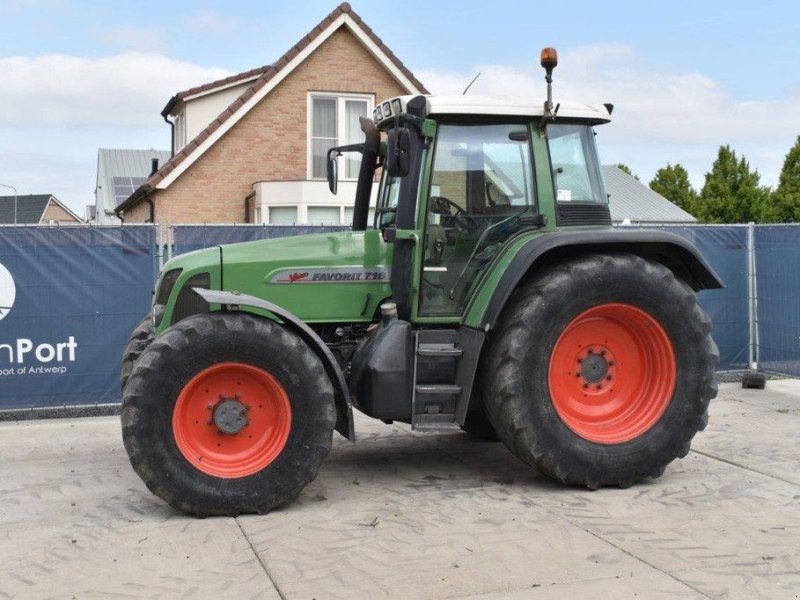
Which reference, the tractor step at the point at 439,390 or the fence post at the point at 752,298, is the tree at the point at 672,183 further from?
the tractor step at the point at 439,390

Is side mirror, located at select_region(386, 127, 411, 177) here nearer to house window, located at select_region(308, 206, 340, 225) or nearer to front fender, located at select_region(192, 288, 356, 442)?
front fender, located at select_region(192, 288, 356, 442)

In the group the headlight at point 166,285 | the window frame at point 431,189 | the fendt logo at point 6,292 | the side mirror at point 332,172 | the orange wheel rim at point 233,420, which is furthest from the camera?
the fendt logo at point 6,292

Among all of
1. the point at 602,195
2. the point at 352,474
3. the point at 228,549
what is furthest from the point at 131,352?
the point at 602,195

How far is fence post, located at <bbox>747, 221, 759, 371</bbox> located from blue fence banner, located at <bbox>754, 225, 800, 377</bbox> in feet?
0.12

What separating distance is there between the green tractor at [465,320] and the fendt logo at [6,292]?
3311 millimetres

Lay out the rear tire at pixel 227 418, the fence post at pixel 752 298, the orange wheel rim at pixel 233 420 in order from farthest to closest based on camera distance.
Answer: the fence post at pixel 752 298, the orange wheel rim at pixel 233 420, the rear tire at pixel 227 418

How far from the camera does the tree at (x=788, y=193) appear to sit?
3719 centimetres

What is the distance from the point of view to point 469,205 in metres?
6.70

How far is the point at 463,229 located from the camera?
21.9 feet

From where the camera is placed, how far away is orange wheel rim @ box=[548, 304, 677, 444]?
6.76 m

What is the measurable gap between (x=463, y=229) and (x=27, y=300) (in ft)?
16.9

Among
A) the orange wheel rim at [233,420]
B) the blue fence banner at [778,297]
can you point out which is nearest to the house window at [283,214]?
the blue fence banner at [778,297]

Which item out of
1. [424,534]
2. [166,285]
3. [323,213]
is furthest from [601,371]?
[323,213]

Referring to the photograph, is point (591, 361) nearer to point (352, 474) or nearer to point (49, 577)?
point (352, 474)
